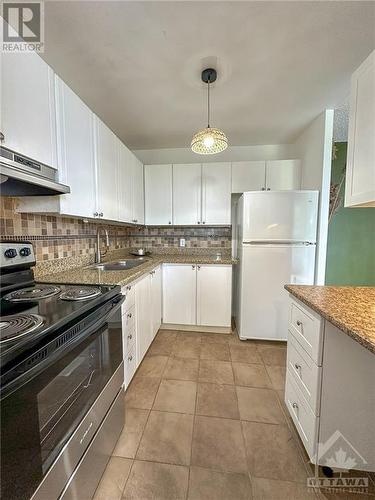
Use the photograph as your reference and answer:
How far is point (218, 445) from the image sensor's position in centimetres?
124

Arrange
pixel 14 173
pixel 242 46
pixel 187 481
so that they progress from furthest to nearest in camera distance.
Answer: pixel 242 46, pixel 187 481, pixel 14 173

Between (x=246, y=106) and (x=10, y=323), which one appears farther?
(x=246, y=106)

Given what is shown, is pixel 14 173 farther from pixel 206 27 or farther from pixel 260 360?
pixel 260 360

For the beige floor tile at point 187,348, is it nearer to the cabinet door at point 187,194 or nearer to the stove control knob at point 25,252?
the cabinet door at point 187,194

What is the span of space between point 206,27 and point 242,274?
1.99 m

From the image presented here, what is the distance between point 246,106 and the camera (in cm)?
203

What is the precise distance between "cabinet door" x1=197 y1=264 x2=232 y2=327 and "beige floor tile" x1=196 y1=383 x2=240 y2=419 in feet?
2.92

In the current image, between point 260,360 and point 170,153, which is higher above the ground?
point 170,153

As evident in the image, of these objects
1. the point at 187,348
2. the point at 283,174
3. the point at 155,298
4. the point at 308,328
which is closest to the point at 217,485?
the point at 308,328

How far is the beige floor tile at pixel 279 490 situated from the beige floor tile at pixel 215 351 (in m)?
1.04

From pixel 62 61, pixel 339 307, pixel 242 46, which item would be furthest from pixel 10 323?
pixel 242 46

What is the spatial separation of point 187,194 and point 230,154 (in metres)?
0.91

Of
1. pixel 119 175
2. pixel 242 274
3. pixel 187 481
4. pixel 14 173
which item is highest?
pixel 119 175

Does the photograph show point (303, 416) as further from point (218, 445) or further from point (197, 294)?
point (197, 294)
